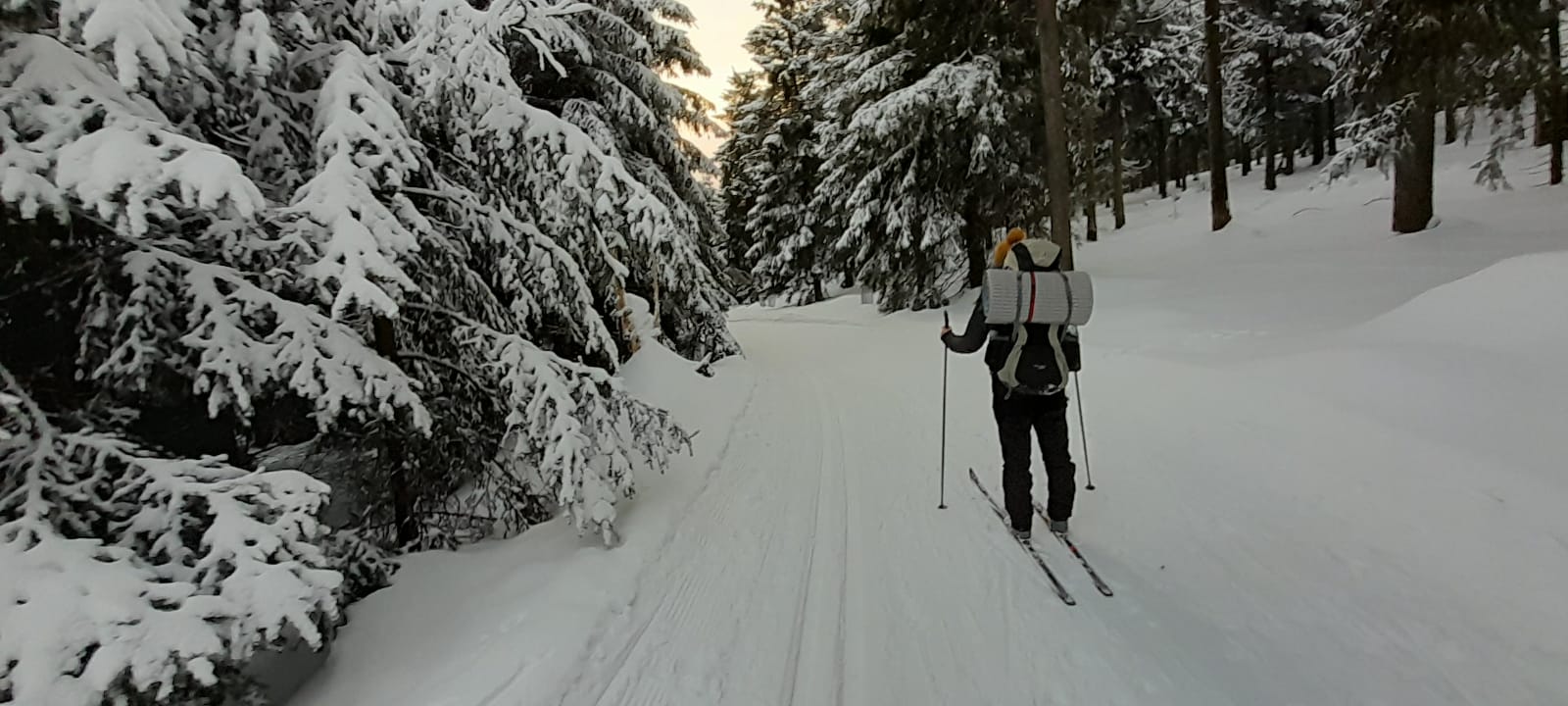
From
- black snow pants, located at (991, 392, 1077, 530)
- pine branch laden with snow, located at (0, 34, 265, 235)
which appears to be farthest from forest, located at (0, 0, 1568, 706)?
black snow pants, located at (991, 392, 1077, 530)

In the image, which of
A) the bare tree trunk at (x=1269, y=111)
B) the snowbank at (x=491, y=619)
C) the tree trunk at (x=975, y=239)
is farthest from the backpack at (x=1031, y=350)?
the bare tree trunk at (x=1269, y=111)

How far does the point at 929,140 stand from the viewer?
16734 mm

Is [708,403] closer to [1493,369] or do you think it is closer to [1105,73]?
[1493,369]

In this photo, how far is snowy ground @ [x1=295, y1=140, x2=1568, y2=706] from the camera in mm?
3473

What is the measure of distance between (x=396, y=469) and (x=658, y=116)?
31.0ft

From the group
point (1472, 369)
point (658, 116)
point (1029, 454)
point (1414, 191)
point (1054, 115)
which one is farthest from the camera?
point (1414, 191)

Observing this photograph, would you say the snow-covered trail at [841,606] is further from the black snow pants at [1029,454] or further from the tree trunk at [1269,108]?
the tree trunk at [1269,108]

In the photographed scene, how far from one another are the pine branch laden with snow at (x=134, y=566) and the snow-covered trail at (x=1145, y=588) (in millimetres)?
1373

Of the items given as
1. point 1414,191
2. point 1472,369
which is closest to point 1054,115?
point 1472,369

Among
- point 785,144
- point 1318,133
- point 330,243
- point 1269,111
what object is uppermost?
point 785,144

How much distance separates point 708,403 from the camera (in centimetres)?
1038

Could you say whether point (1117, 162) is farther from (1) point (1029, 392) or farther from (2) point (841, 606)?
(2) point (841, 606)

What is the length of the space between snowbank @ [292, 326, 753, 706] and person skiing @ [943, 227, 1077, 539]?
96.4 inches

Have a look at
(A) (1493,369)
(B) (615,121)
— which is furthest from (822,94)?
(A) (1493,369)
